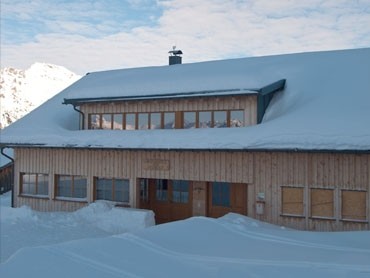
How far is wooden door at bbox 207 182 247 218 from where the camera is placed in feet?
51.8

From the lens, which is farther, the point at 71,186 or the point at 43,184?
the point at 43,184

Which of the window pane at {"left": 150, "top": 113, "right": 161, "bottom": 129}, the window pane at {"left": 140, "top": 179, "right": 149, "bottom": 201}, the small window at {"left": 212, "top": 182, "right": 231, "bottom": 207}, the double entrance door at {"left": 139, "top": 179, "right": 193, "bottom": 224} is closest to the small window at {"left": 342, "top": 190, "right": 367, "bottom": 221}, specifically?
the small window at {"left": 212, "top": 182, "right": 231, "bottom": 207}

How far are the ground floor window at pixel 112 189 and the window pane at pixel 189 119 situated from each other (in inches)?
129

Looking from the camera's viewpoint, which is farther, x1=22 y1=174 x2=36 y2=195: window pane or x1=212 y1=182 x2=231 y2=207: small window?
x1=22 y1=174 x2=36 y2=195: window pane

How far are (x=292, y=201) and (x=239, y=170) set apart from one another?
2012mm

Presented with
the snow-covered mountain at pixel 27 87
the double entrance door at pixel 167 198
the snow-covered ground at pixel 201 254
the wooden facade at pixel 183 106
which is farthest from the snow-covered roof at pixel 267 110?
the snow-covered mountain at pixel 27 87

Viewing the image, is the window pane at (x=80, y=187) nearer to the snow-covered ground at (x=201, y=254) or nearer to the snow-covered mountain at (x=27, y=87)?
the snow-covered ground at (x=201, y=254)

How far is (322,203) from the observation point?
13.4 metres

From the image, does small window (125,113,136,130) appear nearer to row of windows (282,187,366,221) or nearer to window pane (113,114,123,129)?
window pane (113,114,123,129)

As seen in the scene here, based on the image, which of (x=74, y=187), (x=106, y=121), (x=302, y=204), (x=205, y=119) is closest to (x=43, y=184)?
(x=74, y=187)

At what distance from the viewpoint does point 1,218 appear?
17719mm

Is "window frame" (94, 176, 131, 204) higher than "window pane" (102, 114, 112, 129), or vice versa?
"window pane" (102, 114, 112, 129)

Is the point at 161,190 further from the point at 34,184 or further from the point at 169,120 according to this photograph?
the point at 34,184

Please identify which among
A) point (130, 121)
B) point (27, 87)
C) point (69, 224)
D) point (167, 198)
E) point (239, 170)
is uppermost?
point (27, 87)
